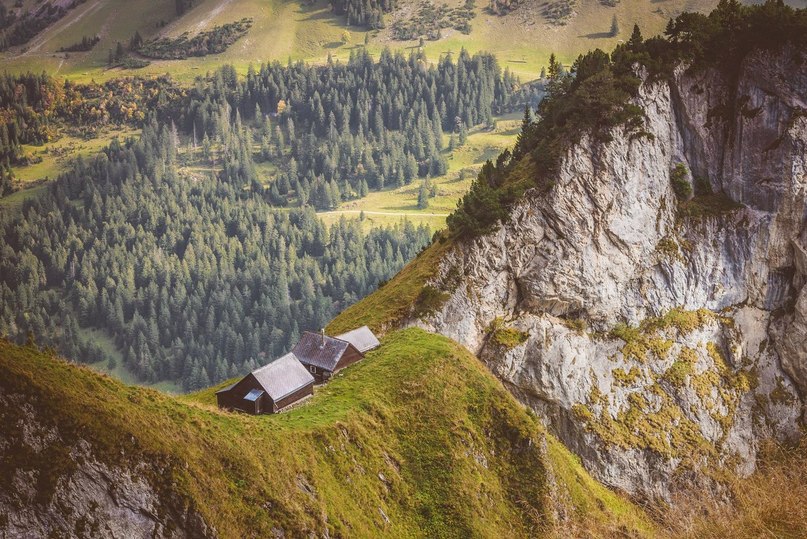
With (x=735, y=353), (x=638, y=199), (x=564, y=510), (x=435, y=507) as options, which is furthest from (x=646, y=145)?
(x=435, y=507)

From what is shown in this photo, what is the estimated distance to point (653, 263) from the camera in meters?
79.2

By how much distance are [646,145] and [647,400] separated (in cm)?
2883

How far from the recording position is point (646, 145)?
260 ft

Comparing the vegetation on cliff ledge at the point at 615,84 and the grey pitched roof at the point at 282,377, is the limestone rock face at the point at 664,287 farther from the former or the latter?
the grey pitched roof at the point at 282,377

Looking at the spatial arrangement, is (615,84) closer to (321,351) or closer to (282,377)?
(321,351)

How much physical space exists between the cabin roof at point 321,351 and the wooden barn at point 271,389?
14.5 feet

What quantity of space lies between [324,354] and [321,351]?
1.47 ft

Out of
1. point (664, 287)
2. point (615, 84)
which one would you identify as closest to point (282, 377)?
point (664, 287)

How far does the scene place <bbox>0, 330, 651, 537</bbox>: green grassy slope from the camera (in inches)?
1310

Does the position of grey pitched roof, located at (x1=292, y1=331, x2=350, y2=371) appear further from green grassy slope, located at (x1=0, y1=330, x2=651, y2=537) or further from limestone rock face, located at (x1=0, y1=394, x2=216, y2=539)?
limestone rock face, located at (x1=0, y1=394, x2=216, y2=539)

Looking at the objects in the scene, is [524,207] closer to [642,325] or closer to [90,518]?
[642,325]

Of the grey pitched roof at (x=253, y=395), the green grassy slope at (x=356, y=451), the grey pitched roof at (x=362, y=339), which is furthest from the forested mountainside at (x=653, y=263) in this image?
the grey pitched roof at (x=253, y=395)

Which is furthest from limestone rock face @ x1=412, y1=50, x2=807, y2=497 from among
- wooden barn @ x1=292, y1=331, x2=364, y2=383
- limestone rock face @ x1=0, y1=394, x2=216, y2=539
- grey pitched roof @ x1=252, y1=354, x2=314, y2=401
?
limestone rock face @ x1=0, y1=394, x2=216, y2=539

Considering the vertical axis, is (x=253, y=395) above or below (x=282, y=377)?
below
